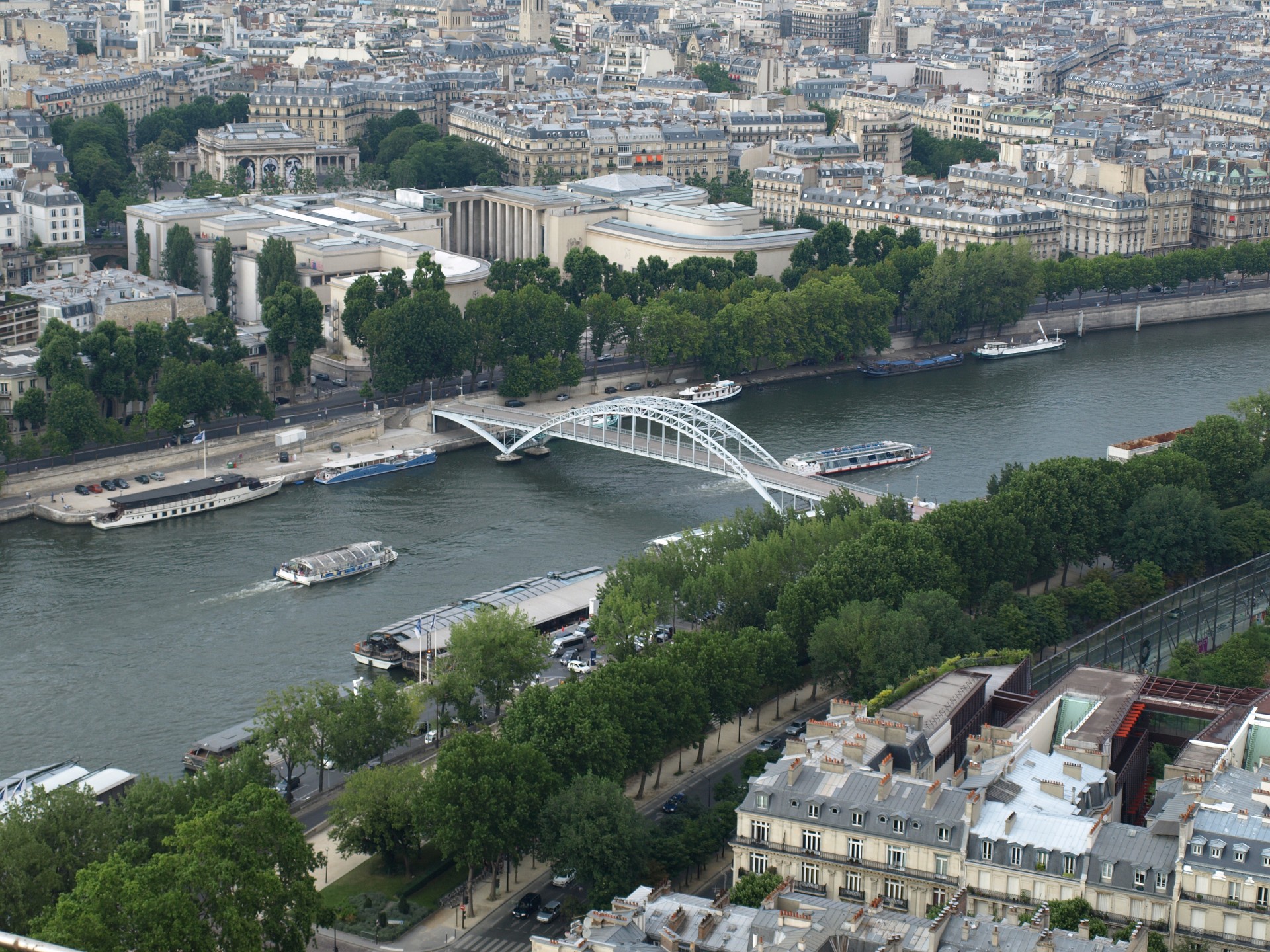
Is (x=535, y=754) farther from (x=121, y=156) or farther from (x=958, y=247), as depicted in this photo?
(x=121, y=156)

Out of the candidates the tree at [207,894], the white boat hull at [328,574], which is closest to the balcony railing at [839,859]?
the tree at [207,894]

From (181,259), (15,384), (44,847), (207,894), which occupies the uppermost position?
(181,259)

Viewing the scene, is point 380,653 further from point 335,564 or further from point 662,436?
point 662,436

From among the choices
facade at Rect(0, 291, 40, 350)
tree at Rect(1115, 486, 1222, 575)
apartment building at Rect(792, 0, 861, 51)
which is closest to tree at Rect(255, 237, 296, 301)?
facade at Rect(0, 291, 40, 350)

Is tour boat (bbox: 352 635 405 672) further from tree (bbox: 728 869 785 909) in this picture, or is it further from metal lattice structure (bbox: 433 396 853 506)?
tree (bbox: 728 869 785 909)

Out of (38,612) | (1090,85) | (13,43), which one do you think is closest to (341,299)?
(38,612)

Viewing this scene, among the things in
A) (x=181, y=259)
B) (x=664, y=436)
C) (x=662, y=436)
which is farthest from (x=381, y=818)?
(x=181, y=259)
